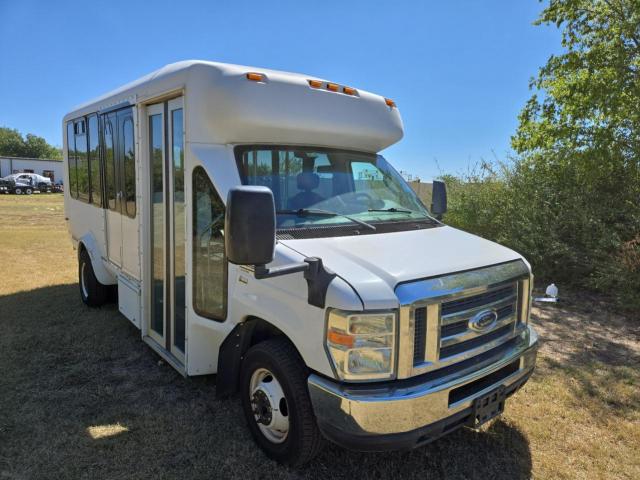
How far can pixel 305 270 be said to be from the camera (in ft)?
8.38

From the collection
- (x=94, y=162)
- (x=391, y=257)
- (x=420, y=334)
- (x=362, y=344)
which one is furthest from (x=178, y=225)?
(x=94, y=162)

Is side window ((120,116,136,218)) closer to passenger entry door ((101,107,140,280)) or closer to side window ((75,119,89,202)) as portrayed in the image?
passenger entry door ((101,107,140,280))

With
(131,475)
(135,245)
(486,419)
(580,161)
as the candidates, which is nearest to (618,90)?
(580,161)

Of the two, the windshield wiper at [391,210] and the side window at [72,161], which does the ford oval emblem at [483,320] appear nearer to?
the windshield wiper at [391,210]

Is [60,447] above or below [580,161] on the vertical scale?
below

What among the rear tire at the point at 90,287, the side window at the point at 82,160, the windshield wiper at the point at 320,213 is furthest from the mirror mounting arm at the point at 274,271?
the side window at the point at 82,160

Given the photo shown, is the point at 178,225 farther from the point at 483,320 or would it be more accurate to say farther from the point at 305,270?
the point at 483,320

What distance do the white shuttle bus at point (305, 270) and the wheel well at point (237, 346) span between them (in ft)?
0.05

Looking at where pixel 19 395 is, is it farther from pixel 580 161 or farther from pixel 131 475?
pixel 580 161

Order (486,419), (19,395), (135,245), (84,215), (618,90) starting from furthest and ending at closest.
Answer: (618,90) < (84,215) < (135,245) < (19,395) < (486,419)

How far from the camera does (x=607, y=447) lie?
348 cm

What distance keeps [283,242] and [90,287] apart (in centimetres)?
441

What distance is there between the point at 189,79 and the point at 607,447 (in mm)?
4190

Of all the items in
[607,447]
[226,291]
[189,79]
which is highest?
[189,79]
